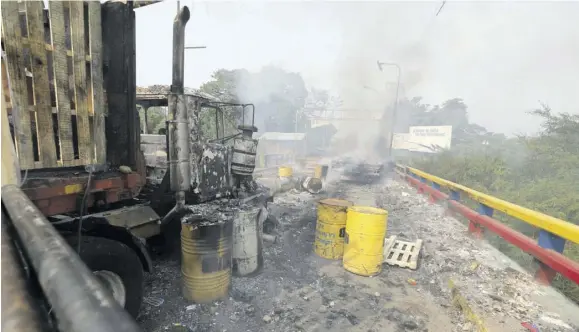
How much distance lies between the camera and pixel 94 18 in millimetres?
2555

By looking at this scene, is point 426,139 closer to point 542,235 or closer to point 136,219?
point 542,235

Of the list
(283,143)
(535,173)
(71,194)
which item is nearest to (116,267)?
(71,194)

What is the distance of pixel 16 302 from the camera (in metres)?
0.62

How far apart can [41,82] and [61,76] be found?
0.48 ft

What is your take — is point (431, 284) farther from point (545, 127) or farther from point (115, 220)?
point (545, 127)

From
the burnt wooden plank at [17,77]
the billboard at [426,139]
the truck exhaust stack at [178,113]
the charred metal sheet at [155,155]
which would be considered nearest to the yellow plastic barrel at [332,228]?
the truck exhaust stack at [178,113]

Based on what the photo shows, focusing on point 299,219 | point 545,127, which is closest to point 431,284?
point 299,219

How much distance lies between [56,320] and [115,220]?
3022mm

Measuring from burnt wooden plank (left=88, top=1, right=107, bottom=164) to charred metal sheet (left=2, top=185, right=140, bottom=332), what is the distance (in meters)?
1.99

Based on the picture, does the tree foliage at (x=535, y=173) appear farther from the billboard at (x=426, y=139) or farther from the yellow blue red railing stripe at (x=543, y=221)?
the billboard at (x=426, y=139)

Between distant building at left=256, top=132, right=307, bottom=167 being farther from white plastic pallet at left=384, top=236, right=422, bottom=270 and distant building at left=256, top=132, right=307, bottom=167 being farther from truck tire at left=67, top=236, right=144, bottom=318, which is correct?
truck tire at left=67, top=236, right=144, bottom=318

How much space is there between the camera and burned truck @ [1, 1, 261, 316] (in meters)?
2.15

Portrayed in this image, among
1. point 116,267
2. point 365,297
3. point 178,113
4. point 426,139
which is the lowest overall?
point 365,297

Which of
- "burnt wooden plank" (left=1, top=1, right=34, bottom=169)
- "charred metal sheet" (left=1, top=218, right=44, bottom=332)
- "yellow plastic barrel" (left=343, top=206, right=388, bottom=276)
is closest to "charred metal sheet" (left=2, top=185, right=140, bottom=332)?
"charred metal sheet" (left=1, top=218, right=44, bottom=332)
